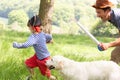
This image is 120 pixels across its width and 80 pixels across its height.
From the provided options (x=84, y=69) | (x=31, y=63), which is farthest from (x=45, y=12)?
(x=84, y=69)

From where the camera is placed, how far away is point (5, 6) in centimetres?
11862

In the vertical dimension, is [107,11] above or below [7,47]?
above

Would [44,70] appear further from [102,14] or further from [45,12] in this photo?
[45,12]

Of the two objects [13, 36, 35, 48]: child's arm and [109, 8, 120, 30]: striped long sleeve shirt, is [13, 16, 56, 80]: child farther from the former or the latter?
[109, 8, 120, 30]: striped long sleeve shirt

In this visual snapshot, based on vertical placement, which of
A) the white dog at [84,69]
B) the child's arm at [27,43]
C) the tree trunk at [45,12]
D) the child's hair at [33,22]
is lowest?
the tree trunk at [45,12]

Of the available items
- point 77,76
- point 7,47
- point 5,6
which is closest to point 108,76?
point 77,76

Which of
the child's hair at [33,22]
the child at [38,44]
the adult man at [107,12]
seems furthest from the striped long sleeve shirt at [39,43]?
the adult man at [107,12]

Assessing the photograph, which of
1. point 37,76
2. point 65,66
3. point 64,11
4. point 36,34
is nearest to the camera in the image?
point 65,66

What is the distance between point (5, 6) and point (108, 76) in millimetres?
113218

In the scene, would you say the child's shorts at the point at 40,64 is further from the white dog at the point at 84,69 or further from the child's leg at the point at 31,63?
the white dog at the point at 84,69

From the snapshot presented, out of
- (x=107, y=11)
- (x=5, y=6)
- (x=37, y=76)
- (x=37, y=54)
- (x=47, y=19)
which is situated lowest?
(x=5, y=6)

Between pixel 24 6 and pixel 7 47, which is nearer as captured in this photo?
pixel 7 47

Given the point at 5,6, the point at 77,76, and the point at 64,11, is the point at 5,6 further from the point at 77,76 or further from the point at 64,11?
the point at 77,76

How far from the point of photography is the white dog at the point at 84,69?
22.1 feet
